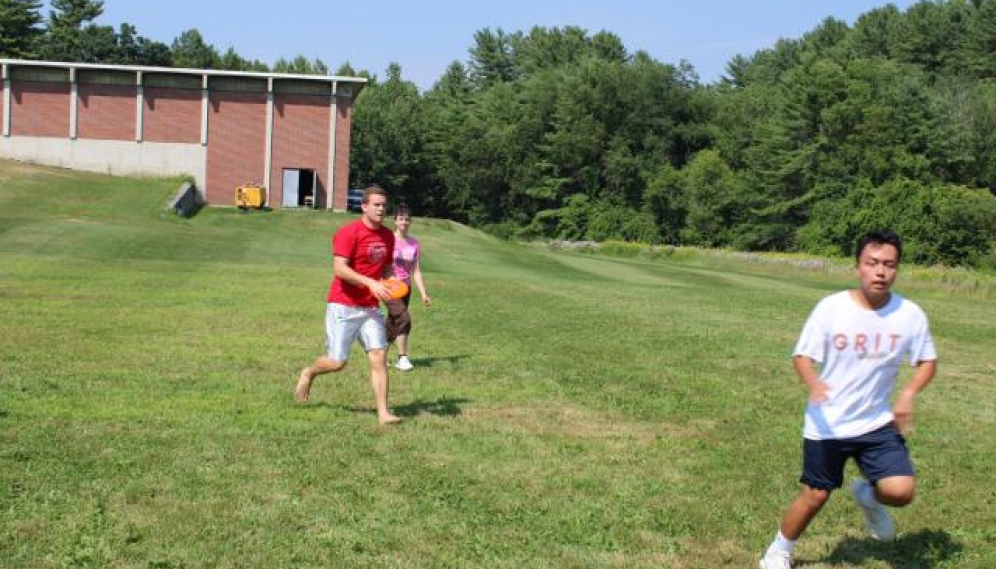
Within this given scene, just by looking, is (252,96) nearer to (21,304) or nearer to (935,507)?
(21,304)

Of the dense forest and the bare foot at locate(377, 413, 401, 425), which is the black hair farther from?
the dense forest

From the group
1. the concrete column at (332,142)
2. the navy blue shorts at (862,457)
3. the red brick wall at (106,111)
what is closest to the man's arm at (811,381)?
the navy blue shorts at (862,457)

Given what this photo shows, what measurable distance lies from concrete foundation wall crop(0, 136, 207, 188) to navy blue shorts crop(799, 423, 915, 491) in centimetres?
5808

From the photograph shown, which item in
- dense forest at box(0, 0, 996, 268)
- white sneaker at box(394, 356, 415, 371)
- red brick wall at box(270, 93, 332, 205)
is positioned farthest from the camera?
dense forest at box(0, 0, 996, 268)

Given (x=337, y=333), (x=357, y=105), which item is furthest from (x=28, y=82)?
(x=337, y=333)

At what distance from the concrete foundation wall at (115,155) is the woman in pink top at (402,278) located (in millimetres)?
50052

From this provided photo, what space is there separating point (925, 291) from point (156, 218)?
3204cm

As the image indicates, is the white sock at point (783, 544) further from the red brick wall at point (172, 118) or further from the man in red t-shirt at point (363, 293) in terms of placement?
the red brick wall at point (172, 118)

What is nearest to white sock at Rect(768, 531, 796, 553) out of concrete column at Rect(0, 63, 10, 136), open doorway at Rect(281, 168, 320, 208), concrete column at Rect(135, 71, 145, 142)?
open doorway at Rect(281, 168, 320, 208)

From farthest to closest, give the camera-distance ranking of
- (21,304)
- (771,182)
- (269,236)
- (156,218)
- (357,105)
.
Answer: (357,105) → (771,182) → (156,218) → (269,236) → (21,304)

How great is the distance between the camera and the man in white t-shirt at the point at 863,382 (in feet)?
17.8

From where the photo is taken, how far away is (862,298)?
18.1 feet

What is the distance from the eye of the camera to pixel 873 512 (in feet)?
18.9

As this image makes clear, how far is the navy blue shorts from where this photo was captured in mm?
5430
